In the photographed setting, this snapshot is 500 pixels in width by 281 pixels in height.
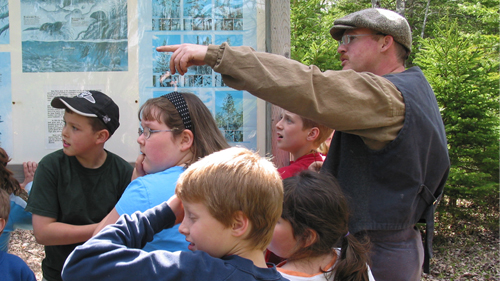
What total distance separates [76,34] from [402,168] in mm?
2546

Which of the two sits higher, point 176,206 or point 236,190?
point 236,190

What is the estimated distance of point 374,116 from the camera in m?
1.70

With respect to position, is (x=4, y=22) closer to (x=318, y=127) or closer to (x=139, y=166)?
(x=139, y=166)

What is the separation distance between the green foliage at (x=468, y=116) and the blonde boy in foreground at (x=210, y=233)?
18.2ft

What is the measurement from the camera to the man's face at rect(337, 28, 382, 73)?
2.15 meters

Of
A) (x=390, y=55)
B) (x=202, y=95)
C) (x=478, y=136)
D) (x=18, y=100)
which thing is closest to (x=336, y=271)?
(x=390, y=55)

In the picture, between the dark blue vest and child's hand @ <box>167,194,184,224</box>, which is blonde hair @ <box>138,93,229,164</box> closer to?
child's hand @ <box>167,194,184,224</box>

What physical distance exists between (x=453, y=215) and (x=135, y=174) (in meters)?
5.85

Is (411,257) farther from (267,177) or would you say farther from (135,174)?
(135,174)

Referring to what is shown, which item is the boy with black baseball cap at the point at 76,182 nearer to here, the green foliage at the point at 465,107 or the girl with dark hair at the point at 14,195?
the girl with dark hair at the point at 14,195

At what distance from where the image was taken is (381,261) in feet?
6.19

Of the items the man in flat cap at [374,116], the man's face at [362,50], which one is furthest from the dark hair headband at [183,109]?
the man's face at [362,50]

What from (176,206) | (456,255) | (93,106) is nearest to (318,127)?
(93,106)

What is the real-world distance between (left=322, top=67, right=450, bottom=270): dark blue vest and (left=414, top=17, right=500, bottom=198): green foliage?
4511 mm
